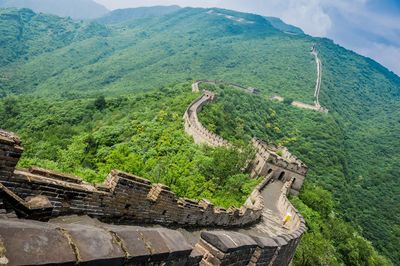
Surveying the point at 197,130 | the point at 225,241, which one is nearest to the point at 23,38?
the point at 197,130

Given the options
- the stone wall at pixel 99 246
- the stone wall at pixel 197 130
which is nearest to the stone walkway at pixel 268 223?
the stone wall at pixel 99 246

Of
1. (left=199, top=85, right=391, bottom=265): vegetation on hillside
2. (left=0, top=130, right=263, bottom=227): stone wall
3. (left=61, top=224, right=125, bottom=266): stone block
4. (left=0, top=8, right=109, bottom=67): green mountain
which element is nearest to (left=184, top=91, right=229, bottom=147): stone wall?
(left=199, top=85, right=391, bottom=265): vegetation on hillside

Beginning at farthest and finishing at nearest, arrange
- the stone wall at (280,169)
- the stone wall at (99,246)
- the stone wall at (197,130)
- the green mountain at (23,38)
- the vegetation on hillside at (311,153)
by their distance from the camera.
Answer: the green mountain at (23,38) → the stone wall at (280,169) → the stone wall at (197,130) → the vegetation on hillside at (311,153) → the stone wall at (99,246)

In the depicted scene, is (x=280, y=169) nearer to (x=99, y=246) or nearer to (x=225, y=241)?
(x=225, y=241)

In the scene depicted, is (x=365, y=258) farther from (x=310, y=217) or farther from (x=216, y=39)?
(x=216, y=39)

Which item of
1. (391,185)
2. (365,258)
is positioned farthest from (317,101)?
(365,258)

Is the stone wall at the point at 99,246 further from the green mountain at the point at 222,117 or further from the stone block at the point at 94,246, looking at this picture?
the green mountain at the point at 222,117
